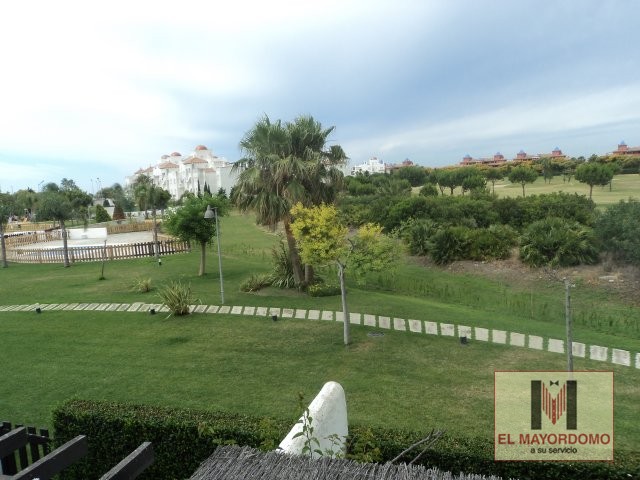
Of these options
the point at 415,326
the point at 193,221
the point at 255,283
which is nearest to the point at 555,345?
the point at 415,326

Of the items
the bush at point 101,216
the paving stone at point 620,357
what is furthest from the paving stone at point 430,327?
the bush at point 101,216

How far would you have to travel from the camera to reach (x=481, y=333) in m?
9.91

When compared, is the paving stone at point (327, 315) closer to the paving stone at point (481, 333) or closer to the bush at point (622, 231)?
the paving stone at point (481, 333)

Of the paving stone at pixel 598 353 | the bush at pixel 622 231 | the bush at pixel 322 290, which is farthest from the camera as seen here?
the bush at pixel 622 231

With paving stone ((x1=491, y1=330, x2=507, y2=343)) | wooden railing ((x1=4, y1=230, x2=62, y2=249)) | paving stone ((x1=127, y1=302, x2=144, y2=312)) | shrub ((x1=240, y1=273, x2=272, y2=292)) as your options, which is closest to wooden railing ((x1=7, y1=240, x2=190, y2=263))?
wooden railing ((x1=4, y1=230, x2=62, y2=249))

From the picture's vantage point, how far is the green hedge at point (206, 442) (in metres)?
3.97

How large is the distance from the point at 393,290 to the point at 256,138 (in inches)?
274

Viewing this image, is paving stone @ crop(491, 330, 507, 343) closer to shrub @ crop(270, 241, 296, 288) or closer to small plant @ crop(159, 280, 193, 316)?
shrub @ crop(270, 241, 296, 288)

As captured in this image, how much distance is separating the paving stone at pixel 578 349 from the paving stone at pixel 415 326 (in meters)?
3.12

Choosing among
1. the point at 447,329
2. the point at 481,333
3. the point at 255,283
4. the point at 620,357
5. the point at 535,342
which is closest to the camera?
the point at 620,357

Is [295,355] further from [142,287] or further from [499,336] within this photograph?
[142,287]

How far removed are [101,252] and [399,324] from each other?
17616 mm

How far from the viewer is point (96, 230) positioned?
120 feet

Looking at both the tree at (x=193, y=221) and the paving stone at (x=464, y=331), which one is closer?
the paving stone at (x=464, y=331)
